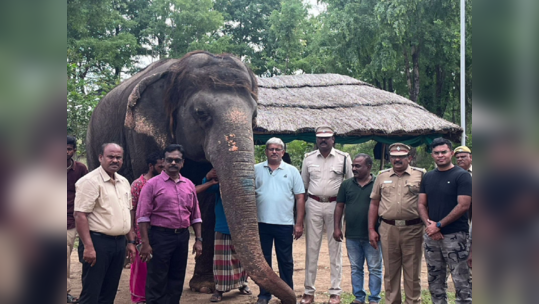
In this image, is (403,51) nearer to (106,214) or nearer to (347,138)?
(347,138)

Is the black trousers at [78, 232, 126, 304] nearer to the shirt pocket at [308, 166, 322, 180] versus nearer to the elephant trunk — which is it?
the elephant trunk

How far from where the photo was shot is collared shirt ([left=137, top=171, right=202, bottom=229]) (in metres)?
5.10

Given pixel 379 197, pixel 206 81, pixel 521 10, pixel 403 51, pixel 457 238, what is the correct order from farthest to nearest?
pixel 403 51 → pixel 206 81 → pixel 379 197 → pixel 457 238 → pixel 521 10

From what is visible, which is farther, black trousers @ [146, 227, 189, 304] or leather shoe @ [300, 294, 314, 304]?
leather shoe @ [300, 294, 314, 304]

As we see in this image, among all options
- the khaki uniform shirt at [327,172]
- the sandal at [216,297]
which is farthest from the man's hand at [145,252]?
the khaki uniform shirt at [327,172]

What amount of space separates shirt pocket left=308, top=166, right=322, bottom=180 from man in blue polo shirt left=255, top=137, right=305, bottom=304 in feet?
0.97

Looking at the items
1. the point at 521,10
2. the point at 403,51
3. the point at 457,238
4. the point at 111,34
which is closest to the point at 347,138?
the point at 403,51

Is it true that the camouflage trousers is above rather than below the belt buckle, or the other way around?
below

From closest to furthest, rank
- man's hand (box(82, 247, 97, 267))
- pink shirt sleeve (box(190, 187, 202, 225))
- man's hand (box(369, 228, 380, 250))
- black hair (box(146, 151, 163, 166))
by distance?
man's hand (box(82, 247, 97, 267)), pink shirt sleeve (box(190, 187, 202, 225)), man's hand (box(369, 228, 380, 250)), black hair (box(146, 151, 163, 166))

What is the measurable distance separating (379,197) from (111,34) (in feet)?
81.7

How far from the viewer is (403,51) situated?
61.7ft

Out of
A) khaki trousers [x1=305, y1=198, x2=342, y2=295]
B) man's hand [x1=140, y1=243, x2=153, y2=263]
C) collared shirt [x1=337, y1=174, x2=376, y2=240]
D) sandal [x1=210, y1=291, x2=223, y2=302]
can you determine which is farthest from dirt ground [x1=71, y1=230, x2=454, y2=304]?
man's hand [x1=140, y1=243, x2=153, y2=263]

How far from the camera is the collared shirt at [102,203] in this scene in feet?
14.5

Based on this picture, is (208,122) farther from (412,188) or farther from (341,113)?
(341,113)
